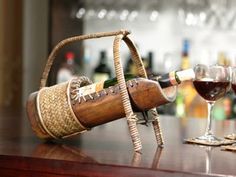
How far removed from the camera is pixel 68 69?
2.60m

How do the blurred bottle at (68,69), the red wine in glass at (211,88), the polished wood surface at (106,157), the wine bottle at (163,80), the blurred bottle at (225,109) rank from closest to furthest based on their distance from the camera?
the polished wood surface at (106,157) < the wine bottle at (163,80) < the red wine in glass at (211,88) < the blurred bottle at (225,109) < the blurred bottle at (68,69)

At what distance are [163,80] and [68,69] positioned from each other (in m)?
1.77

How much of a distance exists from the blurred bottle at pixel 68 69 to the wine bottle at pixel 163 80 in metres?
1.59

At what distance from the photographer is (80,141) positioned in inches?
38.2

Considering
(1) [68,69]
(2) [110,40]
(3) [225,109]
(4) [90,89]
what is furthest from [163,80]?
(2) [110,40]

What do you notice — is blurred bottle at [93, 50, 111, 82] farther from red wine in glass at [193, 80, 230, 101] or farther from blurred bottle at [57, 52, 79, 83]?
red wine in glass at [193, 80, 230, 101]

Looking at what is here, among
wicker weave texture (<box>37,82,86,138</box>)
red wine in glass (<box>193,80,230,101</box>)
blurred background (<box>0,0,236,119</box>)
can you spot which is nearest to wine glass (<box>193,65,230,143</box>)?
red wine in glass (<box>193,80,230,101</box>)

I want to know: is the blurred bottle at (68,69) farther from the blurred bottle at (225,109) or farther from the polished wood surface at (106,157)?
the polished wood surface at (106,157)

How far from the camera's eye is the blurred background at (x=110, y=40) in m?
2.52

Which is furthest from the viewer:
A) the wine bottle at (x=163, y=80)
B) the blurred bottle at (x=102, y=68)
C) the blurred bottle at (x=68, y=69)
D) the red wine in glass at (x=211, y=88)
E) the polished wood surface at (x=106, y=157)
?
the blurred bottle at (x=102, y=68)

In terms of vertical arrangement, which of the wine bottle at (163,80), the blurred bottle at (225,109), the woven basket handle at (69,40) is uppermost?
the woven basket handle at (69,40)

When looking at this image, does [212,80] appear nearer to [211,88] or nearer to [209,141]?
[211,88]

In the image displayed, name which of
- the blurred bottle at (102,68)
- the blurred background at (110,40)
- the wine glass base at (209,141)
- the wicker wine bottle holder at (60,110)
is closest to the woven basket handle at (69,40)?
the wicker wine bottle holder at (60,110)

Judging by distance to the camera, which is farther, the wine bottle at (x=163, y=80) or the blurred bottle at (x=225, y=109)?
the blurred bottle at (x=225, y=109)
